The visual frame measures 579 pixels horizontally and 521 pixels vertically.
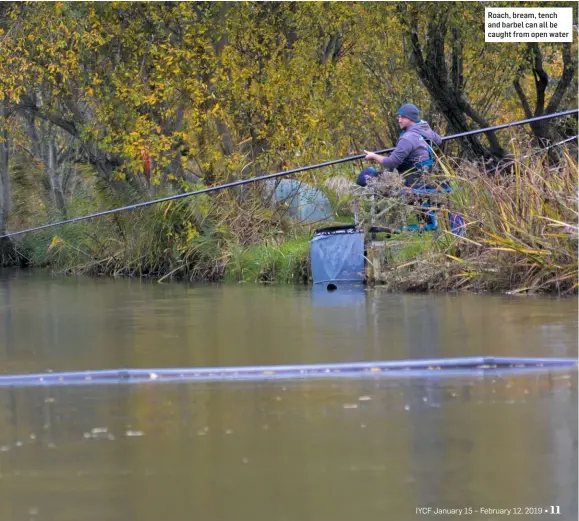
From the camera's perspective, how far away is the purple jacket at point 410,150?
46.2 ft

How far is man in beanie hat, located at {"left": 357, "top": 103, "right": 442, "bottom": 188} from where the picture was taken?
1409 centimetres

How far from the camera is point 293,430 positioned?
6094mm

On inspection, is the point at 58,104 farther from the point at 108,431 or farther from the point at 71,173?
the point at 108,431

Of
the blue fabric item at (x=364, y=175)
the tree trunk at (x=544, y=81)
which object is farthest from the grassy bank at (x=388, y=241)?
the tree trunk at (x=544, y=81)

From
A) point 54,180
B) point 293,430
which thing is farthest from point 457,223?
point 54,180

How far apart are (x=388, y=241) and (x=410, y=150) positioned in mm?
1136

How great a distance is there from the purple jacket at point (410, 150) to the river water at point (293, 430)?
3.75 m

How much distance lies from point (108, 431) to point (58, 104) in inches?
659

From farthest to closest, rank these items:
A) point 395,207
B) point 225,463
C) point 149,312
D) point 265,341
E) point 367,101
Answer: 1. point 367,101
2. point 395,207
3. point 149,312
4. point 265,341
5. point 225,463

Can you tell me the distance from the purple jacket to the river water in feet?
12.3

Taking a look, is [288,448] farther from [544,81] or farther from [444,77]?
[544,81]

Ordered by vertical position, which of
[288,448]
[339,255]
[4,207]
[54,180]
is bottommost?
[288,448]

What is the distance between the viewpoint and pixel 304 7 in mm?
20094

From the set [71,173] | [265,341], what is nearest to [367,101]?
[71,173]
